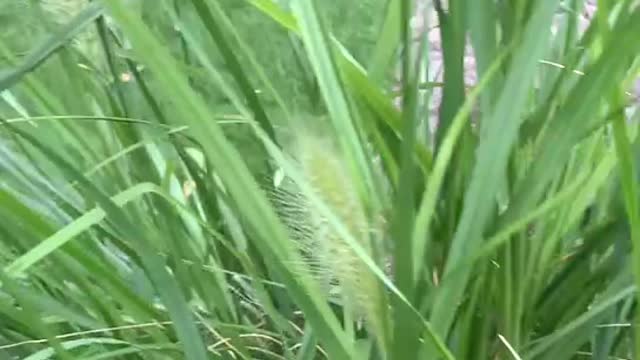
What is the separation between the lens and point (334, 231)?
1.50 ft

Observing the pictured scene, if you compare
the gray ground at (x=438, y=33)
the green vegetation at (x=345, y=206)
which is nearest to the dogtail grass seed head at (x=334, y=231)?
the green vegetation at (x=345, y=206)

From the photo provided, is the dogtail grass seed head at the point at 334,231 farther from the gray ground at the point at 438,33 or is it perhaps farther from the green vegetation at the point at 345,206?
the gray ground at the point at 438,33

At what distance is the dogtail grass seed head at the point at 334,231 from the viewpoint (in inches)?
17.3

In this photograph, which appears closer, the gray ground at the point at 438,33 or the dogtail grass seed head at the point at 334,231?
the dogtail grass seed head at the point at 334,231

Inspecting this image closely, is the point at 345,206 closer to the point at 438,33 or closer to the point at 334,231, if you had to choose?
the point at 334,231

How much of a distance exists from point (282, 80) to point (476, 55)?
55 centimetres

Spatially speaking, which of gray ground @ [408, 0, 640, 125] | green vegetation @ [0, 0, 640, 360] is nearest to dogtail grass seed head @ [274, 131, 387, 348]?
green vegetation @ [0, 0, 640, 360]

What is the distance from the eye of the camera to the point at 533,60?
49 centimetres

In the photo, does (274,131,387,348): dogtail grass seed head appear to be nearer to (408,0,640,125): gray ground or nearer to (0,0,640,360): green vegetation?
(0,0,640,360): green vegetation

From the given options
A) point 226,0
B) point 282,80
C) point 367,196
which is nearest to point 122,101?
point 367,196

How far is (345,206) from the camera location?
44 cm

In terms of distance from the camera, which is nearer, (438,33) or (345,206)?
(345,206)

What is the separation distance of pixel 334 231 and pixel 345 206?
0.02 metres

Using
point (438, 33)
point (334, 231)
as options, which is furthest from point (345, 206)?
point (438, 33)
